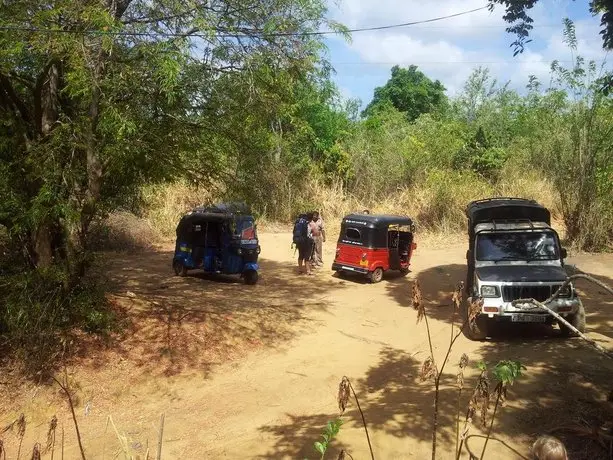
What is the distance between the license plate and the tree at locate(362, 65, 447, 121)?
37.3m

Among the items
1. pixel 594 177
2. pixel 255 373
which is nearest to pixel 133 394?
pixel 255 373

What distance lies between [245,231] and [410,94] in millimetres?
35951

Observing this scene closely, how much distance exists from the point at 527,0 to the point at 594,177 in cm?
1050

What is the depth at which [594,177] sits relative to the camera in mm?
17234

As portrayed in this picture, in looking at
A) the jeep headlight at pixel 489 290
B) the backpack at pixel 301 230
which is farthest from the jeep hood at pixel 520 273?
the backpack at pixel 301 230

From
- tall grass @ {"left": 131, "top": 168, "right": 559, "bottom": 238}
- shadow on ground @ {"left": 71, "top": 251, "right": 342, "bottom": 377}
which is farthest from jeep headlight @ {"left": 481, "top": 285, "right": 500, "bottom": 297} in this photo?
tall grass @ {"left": 131, "top": 168, "right": 559, "bottom": 238}

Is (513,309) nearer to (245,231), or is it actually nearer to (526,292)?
(526,292)

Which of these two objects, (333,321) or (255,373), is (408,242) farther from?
(255,373)

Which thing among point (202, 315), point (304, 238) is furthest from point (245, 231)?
point (202, 315)

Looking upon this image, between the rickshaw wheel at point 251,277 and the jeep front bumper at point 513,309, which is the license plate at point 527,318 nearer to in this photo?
the jeep front bumper at point 513,309

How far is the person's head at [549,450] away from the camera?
7.77ft

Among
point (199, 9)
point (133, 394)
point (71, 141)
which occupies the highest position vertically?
point (199, 9)

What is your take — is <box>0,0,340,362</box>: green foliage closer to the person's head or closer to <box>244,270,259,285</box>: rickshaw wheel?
<box>244,270,259,285</box>: rickshaw wheel

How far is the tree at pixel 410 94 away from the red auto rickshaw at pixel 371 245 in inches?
1249
